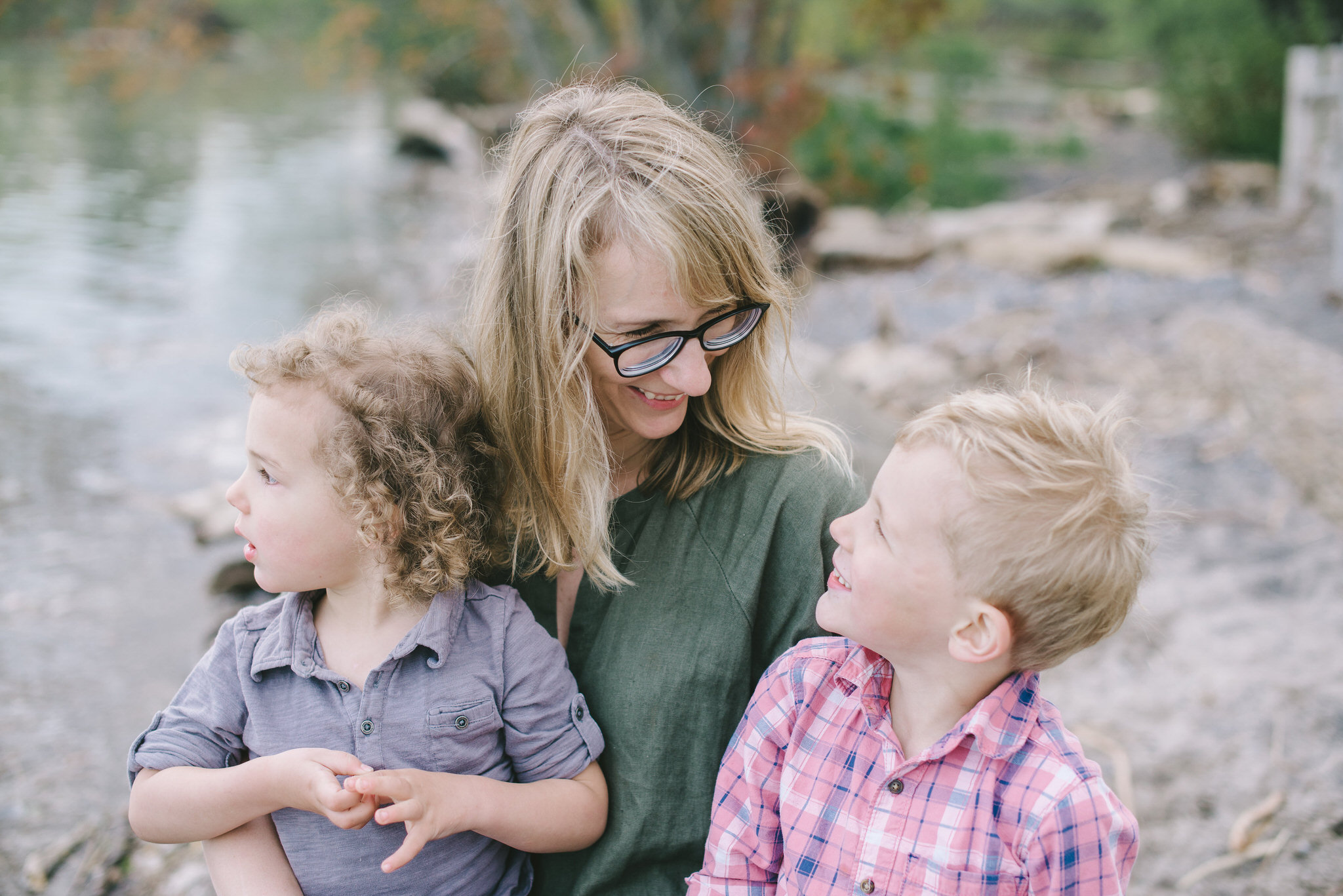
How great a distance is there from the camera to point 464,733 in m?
1.66

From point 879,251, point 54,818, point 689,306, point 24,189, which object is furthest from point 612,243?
point 24,189

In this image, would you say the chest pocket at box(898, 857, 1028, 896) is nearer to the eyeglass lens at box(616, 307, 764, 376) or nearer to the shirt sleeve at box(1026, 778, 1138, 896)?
the shirt sleeve at box(1026, 778, 1138, 896)

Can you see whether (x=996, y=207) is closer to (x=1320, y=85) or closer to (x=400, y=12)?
(x=1320, y=85)

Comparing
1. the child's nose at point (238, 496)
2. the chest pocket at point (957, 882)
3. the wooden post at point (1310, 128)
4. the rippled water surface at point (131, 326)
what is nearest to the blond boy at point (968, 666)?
the chest pocket at point (957, 882)

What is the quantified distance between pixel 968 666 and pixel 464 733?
0.77m

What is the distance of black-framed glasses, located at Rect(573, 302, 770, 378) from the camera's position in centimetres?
177

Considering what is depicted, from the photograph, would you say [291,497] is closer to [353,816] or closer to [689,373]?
[353,816]

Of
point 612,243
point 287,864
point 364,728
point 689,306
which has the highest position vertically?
point 612,243

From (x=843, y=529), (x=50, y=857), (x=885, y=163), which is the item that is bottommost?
(x=50, y=857)

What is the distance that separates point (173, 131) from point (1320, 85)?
47.1 feet

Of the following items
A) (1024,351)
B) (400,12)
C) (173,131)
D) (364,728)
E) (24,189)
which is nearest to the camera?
(364,728)

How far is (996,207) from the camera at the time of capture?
396 inches

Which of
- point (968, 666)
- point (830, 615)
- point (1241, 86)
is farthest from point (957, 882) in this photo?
point (1241, 86)

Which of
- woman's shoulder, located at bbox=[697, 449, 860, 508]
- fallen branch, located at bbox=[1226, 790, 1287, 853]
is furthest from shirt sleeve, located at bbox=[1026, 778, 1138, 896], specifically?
fallen branch, located at bbox=[1226, 790, 1287, 853]
